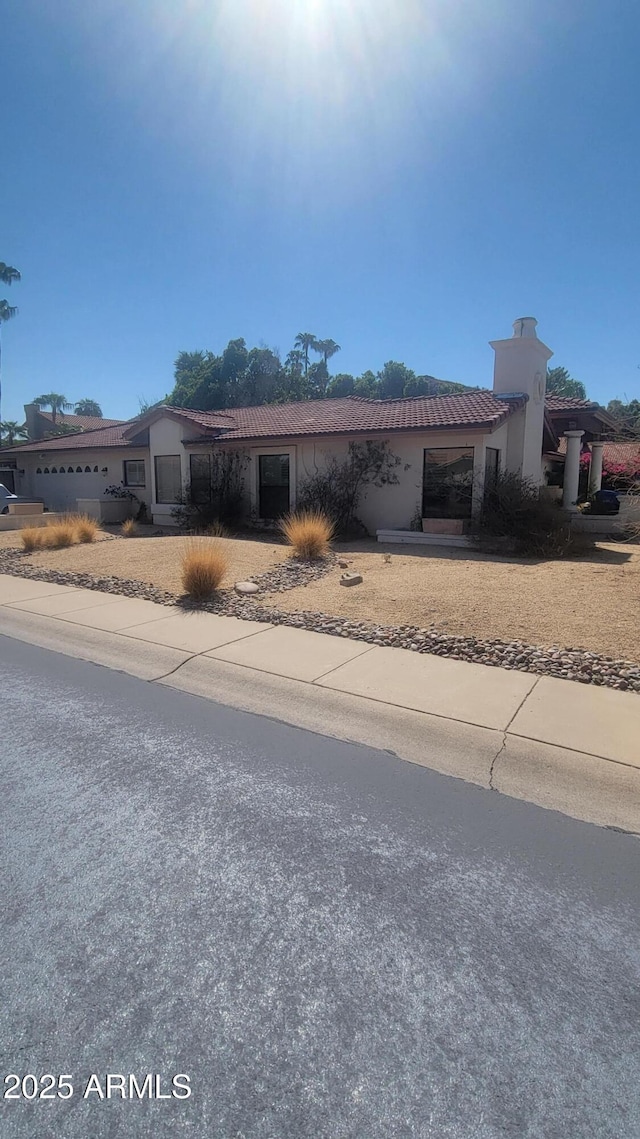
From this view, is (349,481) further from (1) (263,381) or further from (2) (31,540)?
(1) (263,381)

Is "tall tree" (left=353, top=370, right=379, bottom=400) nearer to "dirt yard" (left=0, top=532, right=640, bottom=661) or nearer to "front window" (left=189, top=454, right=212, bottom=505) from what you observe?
"front window" (left=189, top=454, right=212, bottom=505)

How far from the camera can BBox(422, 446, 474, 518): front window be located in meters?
15.0

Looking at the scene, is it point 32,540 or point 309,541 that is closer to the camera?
point 309,541

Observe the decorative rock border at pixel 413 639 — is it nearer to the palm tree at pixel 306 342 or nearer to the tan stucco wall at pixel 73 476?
the tan stucco wall at pixel 73 476

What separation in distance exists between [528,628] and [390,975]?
5.27m

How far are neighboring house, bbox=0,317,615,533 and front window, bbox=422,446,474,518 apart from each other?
0.02m

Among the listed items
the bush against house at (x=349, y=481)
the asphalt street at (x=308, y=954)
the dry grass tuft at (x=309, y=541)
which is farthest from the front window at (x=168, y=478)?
the asphalt street at (x=308, y=954)

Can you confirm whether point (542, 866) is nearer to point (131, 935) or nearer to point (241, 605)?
point (131, 935)

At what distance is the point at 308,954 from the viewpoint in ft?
8.29

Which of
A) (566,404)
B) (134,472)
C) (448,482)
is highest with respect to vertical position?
(566,404)

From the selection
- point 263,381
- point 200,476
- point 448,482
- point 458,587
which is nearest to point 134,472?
point 200,476

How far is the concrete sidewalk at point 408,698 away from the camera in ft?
13.2

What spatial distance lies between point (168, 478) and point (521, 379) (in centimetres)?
1100

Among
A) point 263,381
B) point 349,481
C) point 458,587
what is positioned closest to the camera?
point 458,587
